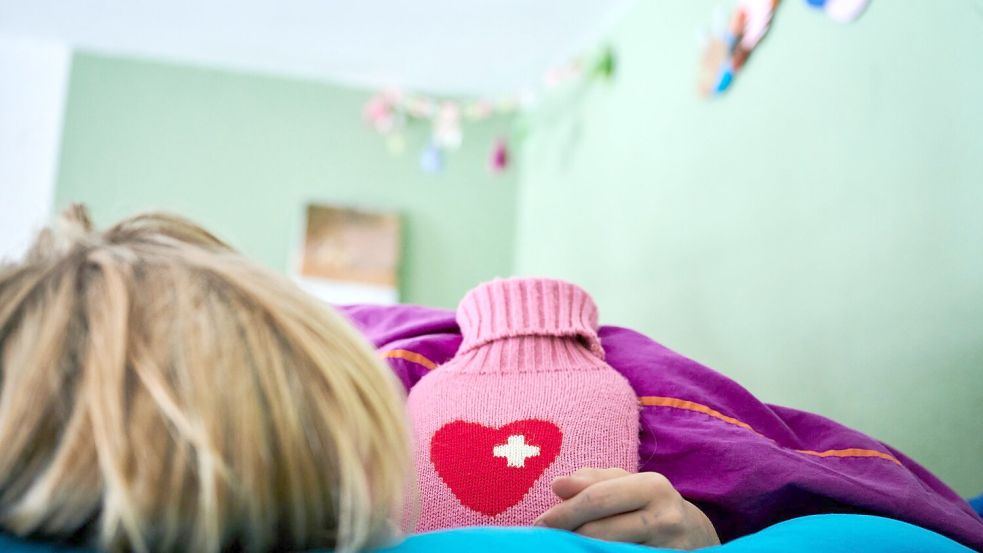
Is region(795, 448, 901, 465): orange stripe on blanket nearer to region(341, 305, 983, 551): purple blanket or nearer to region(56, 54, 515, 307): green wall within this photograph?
region(341, 305, 983, 551): purple blanket

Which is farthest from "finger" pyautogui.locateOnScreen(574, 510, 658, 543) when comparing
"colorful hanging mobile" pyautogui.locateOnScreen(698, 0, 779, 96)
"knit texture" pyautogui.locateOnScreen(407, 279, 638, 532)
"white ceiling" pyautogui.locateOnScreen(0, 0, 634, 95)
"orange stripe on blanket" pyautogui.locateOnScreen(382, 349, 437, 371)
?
"white ceiling" pyautogui.locateOnScreen(0, 0, 634, 95)

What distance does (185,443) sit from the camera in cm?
33

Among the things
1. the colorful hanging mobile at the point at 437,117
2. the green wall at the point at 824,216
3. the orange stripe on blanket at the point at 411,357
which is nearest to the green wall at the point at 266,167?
the colorful hanging mobile at the point at 437,117

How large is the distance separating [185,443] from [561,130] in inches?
99.8

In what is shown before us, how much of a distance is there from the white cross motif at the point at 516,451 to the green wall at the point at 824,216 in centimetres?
63

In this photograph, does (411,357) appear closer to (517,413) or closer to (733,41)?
(517,413)

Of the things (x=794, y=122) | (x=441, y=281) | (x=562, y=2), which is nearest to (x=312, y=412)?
(x=794, y=122)

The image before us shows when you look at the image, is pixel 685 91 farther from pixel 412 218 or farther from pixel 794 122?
pixel 412 218

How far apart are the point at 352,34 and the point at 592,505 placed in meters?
2.54

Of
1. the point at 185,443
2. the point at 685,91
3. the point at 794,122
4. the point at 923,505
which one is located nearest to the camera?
the point at 185,443

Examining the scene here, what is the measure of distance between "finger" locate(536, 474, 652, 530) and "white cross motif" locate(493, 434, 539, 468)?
0.14 metres

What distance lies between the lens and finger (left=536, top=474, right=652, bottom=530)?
1.64 feet

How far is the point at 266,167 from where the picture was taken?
121 inches

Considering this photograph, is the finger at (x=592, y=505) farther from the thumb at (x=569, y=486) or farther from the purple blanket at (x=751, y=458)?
the purple blanket at (x=751, y=458)
